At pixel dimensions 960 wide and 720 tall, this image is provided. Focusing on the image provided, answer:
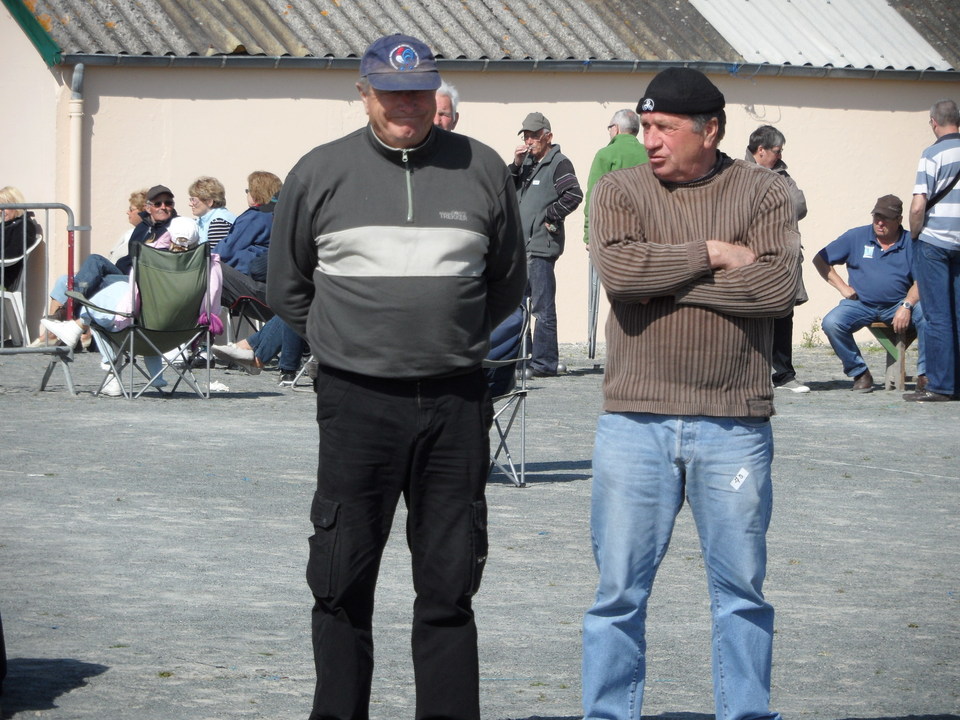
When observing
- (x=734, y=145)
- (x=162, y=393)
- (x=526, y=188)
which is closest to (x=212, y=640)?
(x=162, y=393)

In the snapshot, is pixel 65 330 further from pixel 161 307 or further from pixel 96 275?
pixel 161 307

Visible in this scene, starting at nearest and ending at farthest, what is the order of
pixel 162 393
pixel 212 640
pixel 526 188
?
pixel 212 640
pixel 162 393
pixel 526 188

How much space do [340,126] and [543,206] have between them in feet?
15.2

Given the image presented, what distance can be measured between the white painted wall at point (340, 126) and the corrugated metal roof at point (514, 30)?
0.91 feet

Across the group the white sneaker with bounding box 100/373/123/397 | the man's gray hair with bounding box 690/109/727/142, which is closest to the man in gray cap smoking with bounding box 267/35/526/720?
the man's gray hair with bounding box 690/109/727/142

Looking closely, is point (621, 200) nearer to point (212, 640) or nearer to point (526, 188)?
point (212, 640)

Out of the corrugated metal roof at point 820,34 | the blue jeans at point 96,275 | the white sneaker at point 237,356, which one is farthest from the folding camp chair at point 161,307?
the corrugated metal roof at point 820,34

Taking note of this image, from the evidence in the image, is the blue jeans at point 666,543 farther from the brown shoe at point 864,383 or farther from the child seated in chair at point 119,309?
the brown shoe at point 864,383

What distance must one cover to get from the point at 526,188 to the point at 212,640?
9802mm

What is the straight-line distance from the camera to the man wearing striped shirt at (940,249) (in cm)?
1331

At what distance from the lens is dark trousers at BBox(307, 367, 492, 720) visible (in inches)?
189

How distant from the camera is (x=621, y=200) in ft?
16.0

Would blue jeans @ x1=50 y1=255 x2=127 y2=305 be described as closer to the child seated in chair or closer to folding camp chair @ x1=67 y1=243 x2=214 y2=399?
the child seated in chair

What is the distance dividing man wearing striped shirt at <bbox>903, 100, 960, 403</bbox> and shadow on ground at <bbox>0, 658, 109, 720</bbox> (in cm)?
938
